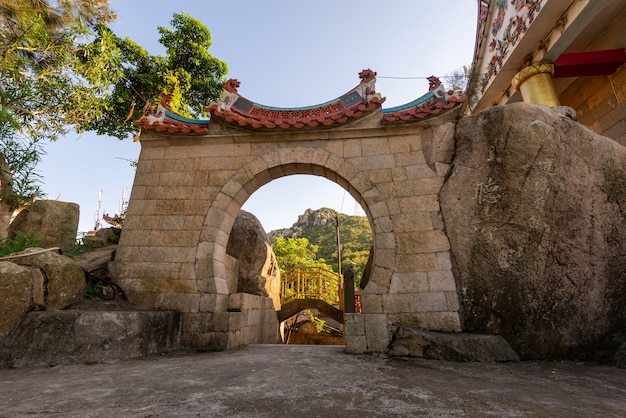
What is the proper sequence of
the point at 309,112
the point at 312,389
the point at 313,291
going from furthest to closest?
the point at 313,291
the point at 309,112
the point at 312,389

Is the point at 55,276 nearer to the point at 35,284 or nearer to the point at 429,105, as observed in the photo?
the point at 35,284

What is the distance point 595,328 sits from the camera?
3699 millimetres

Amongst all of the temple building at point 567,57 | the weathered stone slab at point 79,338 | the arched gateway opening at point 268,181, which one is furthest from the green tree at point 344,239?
the weathered stone slab at point 79,338

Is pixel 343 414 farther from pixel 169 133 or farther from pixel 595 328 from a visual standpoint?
pixel 169 133

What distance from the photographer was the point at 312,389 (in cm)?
229

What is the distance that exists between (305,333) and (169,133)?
12228mm

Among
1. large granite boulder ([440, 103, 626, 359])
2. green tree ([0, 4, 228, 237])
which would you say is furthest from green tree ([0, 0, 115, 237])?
large granite boulder ([440, 103, 626, 359])

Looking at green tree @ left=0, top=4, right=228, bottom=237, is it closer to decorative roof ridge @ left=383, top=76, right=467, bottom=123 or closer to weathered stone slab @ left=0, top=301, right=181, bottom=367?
weathered stone slab @ left=0, top=301, right=181, bottom=367

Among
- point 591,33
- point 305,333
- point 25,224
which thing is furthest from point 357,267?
point 25,224

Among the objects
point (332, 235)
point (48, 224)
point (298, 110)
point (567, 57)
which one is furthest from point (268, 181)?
point (332, 235)

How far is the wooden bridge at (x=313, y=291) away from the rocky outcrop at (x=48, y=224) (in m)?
7.18

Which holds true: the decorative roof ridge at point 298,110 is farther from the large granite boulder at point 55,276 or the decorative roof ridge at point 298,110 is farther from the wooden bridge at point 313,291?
the wooden bridge at point 313,291

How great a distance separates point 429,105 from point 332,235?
38501 mm

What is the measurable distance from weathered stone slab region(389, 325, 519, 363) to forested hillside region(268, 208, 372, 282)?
2330 centimetres
